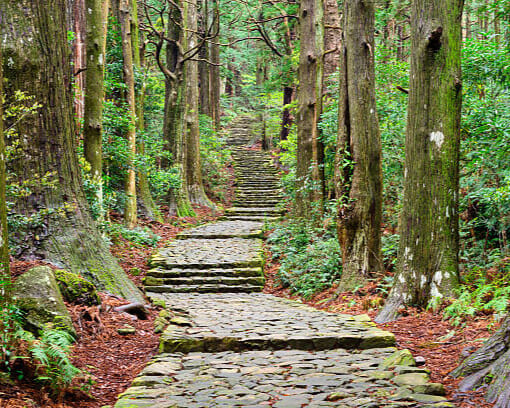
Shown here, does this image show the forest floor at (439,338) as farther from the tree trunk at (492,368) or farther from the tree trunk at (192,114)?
the tree trunk at (192,114)

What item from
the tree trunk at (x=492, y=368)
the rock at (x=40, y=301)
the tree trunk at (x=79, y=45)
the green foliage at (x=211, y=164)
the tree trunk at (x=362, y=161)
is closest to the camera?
the tree trunk at (x=492, y=368)

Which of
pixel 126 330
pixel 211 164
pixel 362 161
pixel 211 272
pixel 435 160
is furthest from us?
pixel 211 164

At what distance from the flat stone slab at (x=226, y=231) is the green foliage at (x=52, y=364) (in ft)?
34.1

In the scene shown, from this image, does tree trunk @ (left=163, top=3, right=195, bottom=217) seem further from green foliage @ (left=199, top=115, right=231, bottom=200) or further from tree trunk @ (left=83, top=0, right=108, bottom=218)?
tree trunk @ (left=83, top=0, right=108, bottom=218)

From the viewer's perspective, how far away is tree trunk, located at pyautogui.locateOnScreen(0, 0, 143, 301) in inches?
231

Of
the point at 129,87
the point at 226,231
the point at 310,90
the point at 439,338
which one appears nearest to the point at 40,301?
the point at 439,338

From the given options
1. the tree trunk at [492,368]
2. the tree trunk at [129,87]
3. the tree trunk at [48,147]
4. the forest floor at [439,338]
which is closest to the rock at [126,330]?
the tree trunk at [48,147]

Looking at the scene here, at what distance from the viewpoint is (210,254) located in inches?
473

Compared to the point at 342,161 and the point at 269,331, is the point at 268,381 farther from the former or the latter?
the point at 342,161

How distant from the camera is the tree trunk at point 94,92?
9664 mm

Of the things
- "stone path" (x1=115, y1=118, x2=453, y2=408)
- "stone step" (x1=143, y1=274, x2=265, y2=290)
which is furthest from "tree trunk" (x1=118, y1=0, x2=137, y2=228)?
"stone path" (x1=115, y1=118, x2=453, y2=408)

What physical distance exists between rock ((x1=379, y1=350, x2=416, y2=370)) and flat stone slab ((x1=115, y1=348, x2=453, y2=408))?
97mm

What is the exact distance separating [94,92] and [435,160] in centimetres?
718

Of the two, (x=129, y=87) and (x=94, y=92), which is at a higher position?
(x=129, y=87)
